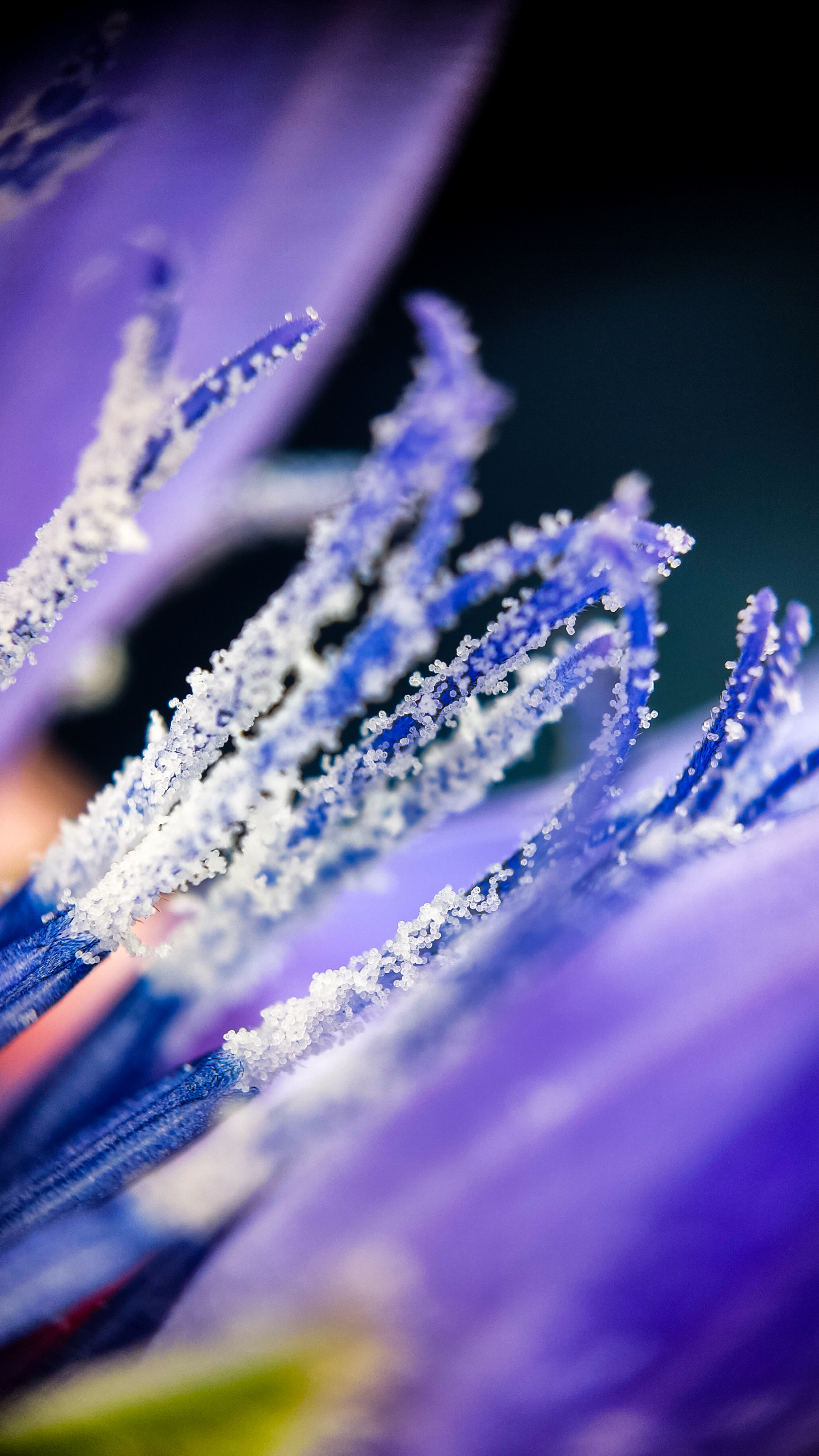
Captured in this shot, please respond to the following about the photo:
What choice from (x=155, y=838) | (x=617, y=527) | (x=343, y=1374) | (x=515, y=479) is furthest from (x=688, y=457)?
(x=343, y=1374)

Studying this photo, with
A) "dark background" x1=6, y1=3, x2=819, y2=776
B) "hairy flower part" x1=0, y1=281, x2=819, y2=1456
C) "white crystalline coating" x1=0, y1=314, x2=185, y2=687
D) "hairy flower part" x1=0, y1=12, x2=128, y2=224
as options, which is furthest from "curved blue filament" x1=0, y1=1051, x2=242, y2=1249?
"hairy flower part" x1=0, y1=12, x2=128, y2=224

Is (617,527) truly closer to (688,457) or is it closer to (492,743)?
(492,743)

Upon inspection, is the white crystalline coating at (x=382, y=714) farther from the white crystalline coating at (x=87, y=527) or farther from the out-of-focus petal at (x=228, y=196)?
the out-of-focus petal at (x=228, y=196)

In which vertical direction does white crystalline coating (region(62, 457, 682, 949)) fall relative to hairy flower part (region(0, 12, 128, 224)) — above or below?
below

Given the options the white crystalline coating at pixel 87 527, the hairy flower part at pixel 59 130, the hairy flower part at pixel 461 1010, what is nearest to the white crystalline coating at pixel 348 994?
the hairy flower part at pixel 461 1010

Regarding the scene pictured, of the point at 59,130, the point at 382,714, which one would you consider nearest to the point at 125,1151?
the point at 382,714

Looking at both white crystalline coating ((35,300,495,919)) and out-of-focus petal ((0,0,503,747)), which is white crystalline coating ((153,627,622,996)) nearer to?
white crystalline coating ((35,300,495,919))
